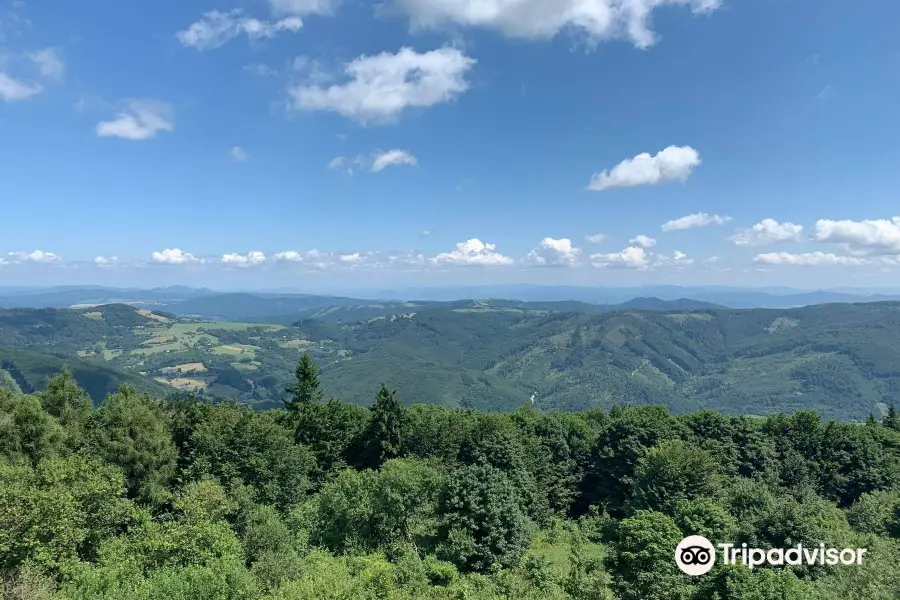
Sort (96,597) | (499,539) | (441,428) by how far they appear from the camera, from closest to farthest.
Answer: (96,597) < (499,539) < (441,428)

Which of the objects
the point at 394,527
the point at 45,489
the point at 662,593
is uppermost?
the point at 45,489

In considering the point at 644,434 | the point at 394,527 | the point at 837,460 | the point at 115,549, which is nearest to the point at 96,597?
the point at 115,549

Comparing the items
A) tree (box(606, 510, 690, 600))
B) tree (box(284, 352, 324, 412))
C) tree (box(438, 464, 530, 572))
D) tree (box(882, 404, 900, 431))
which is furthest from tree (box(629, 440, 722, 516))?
tree (box(882, 404, 900, 431))

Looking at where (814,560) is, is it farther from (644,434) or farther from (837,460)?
(837,460)

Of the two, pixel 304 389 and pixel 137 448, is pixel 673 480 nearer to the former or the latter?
pixel 304 389

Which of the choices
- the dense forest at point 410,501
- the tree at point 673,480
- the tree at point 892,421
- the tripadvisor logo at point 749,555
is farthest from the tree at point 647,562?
the tree at point 892,421

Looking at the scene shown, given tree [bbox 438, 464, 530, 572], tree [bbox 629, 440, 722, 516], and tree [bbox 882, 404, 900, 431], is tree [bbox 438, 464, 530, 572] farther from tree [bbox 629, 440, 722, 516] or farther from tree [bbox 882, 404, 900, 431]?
tree [bbox 882, 404, 900, 431]
